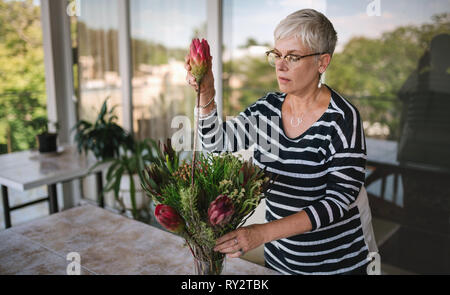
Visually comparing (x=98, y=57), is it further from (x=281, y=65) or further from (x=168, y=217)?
(x=168, y=217)

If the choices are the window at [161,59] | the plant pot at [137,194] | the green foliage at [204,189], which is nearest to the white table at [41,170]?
the plant pot at [137,194]

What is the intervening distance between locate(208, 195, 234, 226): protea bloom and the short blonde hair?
1.85 feet

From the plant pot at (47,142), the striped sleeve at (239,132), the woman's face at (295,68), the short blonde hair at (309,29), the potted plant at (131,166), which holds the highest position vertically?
the short blonde hair at (309,29)

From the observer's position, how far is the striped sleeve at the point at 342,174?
3.41 feet

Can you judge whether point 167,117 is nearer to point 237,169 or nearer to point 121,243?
point 121,243

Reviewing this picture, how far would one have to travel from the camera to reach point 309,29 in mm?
1102

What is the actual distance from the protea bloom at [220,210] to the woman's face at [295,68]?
51 centimetres

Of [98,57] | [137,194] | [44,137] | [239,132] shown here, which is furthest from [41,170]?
[239,132]

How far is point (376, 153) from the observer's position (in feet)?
7.77

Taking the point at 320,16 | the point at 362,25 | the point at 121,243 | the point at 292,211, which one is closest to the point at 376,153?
the point at 362,25

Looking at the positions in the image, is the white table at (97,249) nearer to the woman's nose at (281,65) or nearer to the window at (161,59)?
the woman's nose at (281,65)

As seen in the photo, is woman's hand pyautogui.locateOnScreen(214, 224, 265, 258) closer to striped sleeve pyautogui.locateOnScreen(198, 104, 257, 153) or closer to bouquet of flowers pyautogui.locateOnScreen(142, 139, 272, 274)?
bouquet of flowers pyautogui.locateOnScreen(142, 139, 272, 274)

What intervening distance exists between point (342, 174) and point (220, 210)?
0.48 metres

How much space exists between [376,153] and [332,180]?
1.38 m
